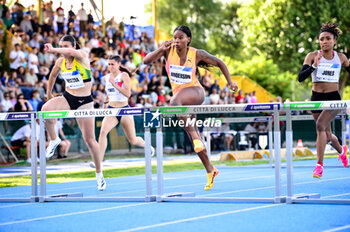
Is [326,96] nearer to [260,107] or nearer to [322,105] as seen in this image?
[322,105]

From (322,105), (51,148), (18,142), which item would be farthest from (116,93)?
(18,142)

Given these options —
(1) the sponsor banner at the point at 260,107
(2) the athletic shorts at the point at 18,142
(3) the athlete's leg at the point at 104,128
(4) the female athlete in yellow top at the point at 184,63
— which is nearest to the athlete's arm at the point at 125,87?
(3) the athlete's leg at the point at 104,128

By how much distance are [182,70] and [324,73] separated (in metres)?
2.22

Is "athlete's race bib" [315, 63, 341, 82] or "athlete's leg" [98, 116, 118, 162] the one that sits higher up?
"athlete's race bib" [315, 63, 341, 82]

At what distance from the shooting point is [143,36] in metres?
26.3

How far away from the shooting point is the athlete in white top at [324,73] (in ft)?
29.1

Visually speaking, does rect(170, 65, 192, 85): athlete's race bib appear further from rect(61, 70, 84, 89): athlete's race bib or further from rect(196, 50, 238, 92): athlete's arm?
rect(61, 70, 84, 89): athlete's race bib

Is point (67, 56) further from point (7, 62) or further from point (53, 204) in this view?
point (7, 62)

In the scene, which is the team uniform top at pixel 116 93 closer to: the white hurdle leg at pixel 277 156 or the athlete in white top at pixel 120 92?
the athlete in white top at pixel 120 92

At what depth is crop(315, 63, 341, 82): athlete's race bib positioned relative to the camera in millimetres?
9078

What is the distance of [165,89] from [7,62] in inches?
258

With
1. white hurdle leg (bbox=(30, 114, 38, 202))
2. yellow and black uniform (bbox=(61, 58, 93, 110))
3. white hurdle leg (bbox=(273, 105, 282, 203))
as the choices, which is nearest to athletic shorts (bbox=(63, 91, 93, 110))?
yellow and black uniform (bbox=(61, 58, 93, 110))

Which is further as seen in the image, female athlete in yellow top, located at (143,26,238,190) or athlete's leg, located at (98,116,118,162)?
athlete's leg, located at (98,116,118,162)

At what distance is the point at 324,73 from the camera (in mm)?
9117
